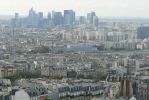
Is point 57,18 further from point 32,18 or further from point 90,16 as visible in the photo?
point 90,16

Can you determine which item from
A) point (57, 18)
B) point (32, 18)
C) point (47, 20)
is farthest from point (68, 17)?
point (32, 18)

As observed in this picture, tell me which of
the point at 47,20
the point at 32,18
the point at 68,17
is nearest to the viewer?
the point at 47,20

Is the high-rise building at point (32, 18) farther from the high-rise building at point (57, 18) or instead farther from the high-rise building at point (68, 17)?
the high-rise building at point (68, 17)

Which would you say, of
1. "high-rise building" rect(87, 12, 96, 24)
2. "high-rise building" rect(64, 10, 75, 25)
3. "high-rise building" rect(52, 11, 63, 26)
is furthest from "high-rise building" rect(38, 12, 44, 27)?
"high-rise building" rect(87, 12, 96, 24)

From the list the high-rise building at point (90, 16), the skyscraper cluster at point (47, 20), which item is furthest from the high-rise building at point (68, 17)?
the high-rise building at point (90, 16)

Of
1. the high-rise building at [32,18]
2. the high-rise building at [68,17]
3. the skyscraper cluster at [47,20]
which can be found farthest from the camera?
the high-rise building at [68,17]

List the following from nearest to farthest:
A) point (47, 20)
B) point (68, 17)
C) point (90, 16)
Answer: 1. point (47, 20)
2. point (68, 17)
3. point (90, 16)

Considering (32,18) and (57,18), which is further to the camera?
(32,18)

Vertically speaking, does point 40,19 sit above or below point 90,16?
below

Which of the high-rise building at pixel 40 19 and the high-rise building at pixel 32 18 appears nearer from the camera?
the high-rise building at pixel 40 19

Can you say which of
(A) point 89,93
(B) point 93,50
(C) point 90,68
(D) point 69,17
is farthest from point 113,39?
(A) point 89,93

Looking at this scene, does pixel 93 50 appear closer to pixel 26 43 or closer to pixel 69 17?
pixel 26 43
